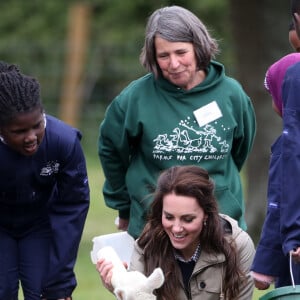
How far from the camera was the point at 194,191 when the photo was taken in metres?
5.87

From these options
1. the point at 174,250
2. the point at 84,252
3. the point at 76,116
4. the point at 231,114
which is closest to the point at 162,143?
the point at 231,114

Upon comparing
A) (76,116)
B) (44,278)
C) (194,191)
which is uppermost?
(194,191)

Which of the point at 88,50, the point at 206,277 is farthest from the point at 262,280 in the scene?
the point at 88,50

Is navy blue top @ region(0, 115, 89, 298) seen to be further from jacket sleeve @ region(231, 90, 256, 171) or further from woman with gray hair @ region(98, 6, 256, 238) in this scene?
jacket sleeve @ region(231, 90, 256, 171)

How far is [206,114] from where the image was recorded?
6633mm

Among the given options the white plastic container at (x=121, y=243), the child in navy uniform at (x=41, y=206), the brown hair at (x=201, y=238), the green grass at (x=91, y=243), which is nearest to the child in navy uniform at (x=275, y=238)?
the brown hair at (x=201, y=238)

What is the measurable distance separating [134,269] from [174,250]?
219 millimetres

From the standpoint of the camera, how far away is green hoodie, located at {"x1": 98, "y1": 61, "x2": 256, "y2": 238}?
21.7ft

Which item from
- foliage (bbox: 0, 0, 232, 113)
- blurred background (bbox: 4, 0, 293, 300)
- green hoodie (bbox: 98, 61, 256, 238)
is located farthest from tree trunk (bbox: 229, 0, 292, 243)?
foliage (bbox: 0, 0, 232, 113)

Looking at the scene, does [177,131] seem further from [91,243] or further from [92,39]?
[92,39]

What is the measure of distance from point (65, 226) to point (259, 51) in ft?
21.5

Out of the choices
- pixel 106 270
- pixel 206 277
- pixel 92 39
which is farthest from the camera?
pixel 92 39

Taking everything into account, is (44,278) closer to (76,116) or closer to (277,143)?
(277,143)

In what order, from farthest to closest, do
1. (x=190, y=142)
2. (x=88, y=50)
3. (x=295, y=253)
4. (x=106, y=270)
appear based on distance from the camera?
(x=88, y=50) → (x=190, y=142) → (x=106, y=270) → (x=295, y=253)
